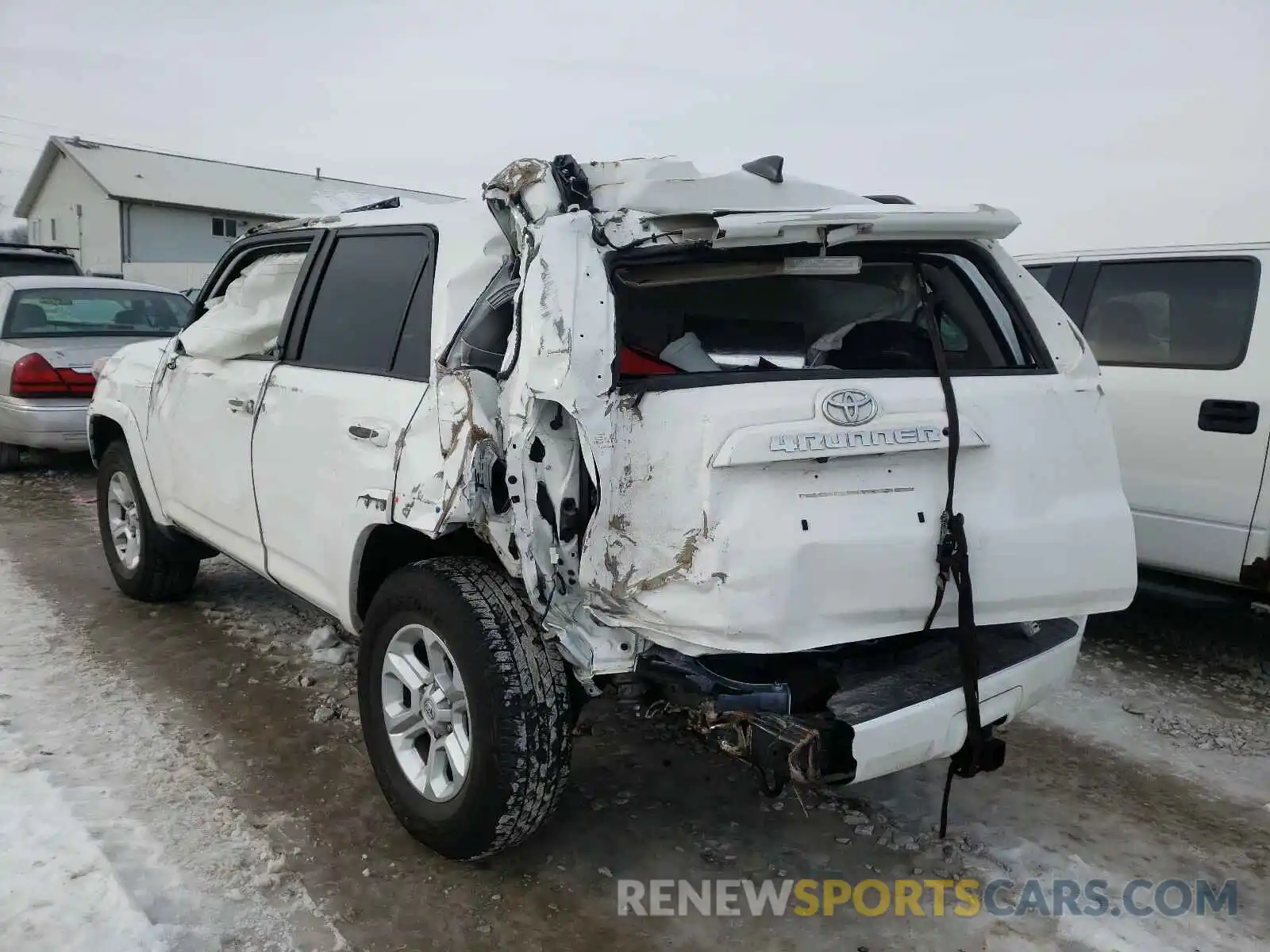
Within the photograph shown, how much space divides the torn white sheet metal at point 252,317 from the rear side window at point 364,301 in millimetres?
307

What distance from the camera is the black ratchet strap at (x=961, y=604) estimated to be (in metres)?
2.53

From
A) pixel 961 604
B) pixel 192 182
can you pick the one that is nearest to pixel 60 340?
pixel 961 604

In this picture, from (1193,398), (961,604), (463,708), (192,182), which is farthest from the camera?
(192,182)

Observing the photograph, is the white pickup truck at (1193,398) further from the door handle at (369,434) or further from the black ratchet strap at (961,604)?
the door handle at (369,434)

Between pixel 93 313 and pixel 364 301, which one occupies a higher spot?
pixel 364 301

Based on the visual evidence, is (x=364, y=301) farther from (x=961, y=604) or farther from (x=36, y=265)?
(x=36, y=265)

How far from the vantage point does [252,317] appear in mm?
4145

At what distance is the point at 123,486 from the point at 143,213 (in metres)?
34.0

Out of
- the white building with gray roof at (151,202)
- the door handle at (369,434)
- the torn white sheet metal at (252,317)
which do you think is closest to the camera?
the door handle at (369,434)

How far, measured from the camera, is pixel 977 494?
8.59 feet

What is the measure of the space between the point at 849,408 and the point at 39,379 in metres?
7.44

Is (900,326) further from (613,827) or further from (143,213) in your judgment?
(143,213)

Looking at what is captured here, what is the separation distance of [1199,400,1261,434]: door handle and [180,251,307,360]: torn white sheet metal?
157 inches


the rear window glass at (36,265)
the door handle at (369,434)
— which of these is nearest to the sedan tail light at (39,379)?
the rear window glass at (36,265)
